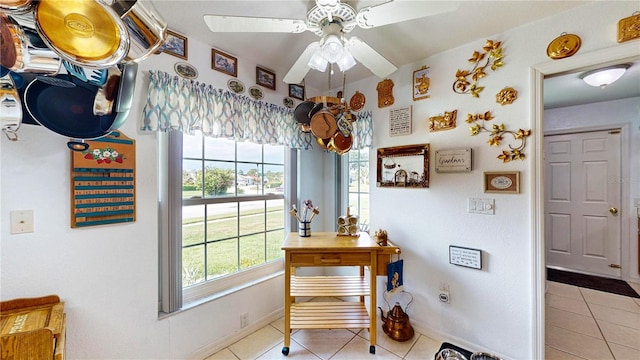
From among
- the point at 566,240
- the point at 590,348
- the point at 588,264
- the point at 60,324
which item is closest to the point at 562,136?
the point at 566,240

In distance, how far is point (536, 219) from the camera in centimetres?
154

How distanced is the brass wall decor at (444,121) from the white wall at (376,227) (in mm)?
39

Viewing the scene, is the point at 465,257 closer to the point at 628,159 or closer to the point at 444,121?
the point at 444,121

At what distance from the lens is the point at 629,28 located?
1.29m

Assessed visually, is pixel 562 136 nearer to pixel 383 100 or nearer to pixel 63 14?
pixel 383 100

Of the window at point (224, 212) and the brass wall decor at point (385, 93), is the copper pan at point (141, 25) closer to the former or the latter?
the window at point (224, 212)

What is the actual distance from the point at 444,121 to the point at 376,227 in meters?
1.11

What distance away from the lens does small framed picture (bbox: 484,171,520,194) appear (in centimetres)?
161

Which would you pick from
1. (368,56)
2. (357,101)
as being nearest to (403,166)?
(357,101)

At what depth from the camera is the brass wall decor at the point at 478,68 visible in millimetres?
1661

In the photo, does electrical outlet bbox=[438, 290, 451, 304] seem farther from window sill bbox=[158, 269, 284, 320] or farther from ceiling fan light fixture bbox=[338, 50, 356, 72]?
ceiling fan light fixture bbox=[338, 50, 356, 72]

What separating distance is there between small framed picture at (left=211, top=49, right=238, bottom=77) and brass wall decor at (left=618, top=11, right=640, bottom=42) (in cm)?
243

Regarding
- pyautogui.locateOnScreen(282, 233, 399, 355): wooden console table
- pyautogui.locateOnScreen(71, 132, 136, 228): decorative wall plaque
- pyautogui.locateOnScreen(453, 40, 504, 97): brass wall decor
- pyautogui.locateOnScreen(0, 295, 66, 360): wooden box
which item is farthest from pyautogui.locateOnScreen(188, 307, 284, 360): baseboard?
pyautogui.locateOnScreen(453, 40, 504, 97): brass wall decor

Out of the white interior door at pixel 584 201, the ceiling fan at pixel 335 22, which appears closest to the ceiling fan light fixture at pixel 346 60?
the ceiling fan at pixel 335 22
